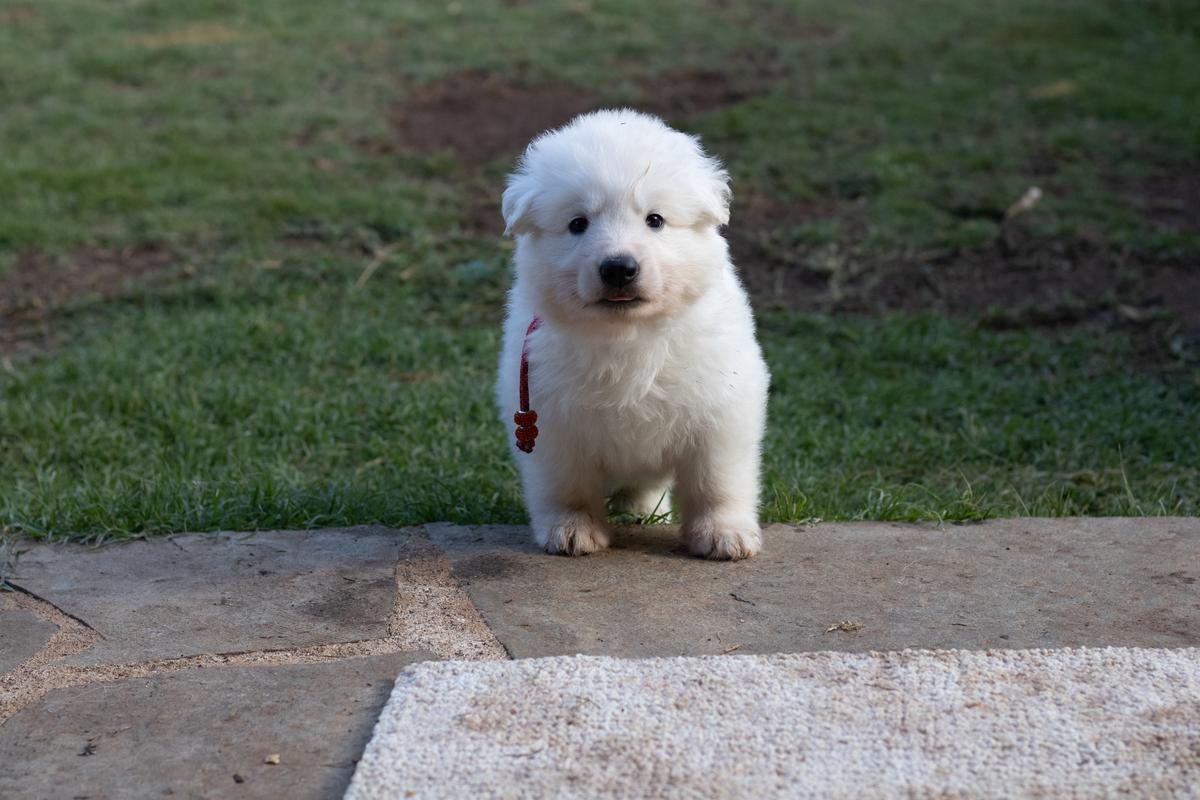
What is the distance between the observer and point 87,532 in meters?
3.44

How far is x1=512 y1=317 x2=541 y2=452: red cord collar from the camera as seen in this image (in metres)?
3.30

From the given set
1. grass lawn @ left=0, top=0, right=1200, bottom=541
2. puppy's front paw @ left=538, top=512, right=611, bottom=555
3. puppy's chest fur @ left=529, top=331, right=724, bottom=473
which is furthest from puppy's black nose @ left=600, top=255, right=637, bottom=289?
grass lawn @ left=0, top=0, right=1200, bottom=541

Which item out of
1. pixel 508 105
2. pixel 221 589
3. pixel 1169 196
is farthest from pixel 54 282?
pixel 1169 196

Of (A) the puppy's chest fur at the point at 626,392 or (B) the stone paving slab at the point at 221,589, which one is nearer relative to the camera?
(B) the stone paving slab at the point at 221,589

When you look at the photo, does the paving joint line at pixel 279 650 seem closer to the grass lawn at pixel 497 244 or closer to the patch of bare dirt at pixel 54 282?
the grass lawn at pixel 497 244

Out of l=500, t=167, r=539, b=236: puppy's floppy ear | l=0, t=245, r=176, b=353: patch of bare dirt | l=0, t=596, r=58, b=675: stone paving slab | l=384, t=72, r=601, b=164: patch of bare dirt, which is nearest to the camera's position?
l=0, t=596, r=58, b=675: stone paving slab

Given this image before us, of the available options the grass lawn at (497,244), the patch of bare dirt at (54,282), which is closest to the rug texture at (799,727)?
the grass lawn at (497,244)

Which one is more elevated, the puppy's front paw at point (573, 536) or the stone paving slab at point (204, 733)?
the stone paving slab at point (204, 733)

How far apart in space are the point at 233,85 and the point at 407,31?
1919 mm

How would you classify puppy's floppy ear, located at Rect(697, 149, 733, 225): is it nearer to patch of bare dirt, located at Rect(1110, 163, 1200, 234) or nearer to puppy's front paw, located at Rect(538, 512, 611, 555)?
puppy's front paw, located at Rect(538, 512, 611, 555)

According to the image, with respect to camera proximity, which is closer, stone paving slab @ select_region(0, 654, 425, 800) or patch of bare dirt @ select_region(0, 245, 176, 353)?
stone paving slab @ select_region(0, 654, 425, 800)

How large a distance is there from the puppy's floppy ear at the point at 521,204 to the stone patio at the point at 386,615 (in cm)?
79

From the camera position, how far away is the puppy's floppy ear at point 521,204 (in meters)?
3.16

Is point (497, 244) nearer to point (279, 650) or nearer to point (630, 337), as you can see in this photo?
point (630, 337)
